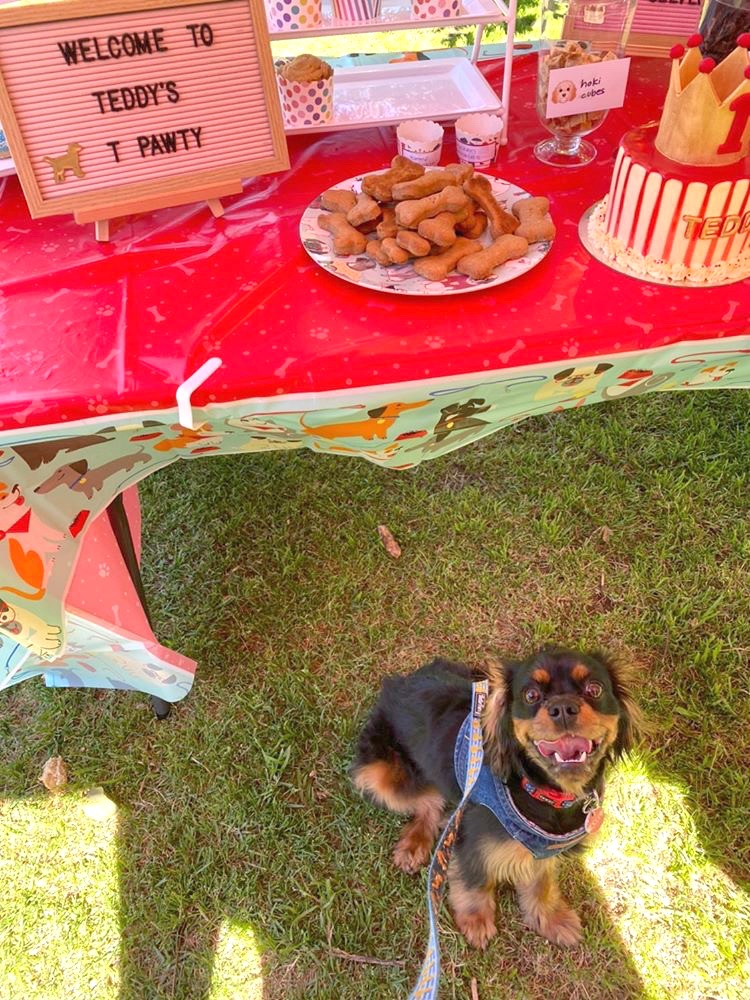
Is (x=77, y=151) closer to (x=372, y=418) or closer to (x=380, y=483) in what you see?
(x=372, y=418)

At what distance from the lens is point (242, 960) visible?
5.02 feet

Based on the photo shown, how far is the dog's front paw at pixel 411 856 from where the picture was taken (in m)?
1.61

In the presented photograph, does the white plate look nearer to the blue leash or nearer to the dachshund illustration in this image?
the dachshund illustration

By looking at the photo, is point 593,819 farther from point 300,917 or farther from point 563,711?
point 300,917

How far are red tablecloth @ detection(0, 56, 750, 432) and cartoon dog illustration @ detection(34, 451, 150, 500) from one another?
20cm

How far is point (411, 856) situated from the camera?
1612 mm

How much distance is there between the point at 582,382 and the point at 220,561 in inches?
50.8

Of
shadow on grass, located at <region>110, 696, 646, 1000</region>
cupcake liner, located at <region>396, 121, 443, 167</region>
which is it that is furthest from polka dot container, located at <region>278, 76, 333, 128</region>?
shadow on grass, located at <region>110, 696, 646, 1000</region>

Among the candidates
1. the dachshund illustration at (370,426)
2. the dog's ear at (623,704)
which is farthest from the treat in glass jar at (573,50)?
the dog's ear at (623,704)

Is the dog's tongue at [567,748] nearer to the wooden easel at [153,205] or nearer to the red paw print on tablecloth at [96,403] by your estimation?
the red paw print on tablecloth at [96,403]

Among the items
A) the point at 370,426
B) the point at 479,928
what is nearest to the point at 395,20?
the point at 370,426

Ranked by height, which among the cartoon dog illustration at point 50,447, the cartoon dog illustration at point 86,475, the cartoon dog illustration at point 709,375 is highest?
the cartoon dog illustration at point 50,447

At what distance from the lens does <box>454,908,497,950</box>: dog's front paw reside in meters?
1.53

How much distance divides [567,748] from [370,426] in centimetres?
60
